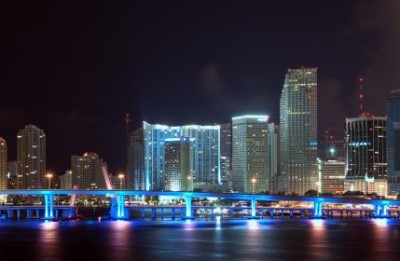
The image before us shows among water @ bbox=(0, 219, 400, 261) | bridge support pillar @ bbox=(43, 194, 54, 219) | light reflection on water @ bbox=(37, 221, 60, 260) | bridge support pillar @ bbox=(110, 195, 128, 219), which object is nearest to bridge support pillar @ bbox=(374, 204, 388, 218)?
bridge support pillar @ bbox=(110, 195, 128, 219)

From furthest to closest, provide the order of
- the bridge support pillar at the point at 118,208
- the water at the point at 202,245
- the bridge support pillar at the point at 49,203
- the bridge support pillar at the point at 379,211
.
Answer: the bridge support pillar at the point at 379,211, the bridge support pillar at the point at 49,203, the bridge support pillar at the point at 118,208, the water at the point at 202,245

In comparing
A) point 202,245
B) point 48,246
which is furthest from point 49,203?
point 202,245

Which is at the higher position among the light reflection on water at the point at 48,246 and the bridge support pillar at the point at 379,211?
the light reflection on water at the point at 48,246

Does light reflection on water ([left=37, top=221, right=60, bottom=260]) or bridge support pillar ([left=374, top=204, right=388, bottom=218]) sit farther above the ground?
light reflection on water ([left=37, top=221, right=60, bottom=260])

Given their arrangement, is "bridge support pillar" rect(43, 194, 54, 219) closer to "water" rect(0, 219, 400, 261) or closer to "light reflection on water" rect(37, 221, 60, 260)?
"water" rect(0, 219, 400, 261)

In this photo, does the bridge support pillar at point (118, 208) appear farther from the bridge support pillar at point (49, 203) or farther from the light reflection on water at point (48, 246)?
the light reflection on water at point (48, 246)

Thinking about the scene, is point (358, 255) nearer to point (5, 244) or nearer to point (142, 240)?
point (142, 240)

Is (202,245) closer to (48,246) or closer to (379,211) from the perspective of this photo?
(48,246)

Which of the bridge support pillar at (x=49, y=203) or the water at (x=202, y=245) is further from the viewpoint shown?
the bridge support pillar at (x=49, y=203)

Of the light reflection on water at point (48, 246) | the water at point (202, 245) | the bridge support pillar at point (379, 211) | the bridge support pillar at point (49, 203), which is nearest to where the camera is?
the water at point (202, 245)

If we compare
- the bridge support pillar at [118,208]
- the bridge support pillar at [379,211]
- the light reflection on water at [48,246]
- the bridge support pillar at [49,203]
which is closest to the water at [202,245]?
the light reflection on water at [48,246]

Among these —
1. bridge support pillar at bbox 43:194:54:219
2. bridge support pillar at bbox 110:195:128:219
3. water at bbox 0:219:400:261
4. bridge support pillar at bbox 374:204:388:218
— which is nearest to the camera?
water at bbox 0:219:400:261

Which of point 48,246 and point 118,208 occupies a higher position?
point 48,246

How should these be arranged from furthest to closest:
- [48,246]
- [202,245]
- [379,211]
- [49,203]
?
[379,211] → [49,203] → [48,246] → [202,245]
